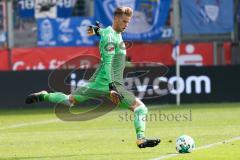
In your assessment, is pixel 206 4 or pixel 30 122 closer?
pixel 30 122

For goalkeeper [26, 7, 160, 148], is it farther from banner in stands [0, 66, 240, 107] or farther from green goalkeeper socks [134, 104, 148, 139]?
banner in stands [0, 66, 240, 107]

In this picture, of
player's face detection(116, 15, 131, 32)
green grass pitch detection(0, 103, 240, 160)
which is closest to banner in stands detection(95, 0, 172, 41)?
green grass pitch detection(0, 103, 240, 160)

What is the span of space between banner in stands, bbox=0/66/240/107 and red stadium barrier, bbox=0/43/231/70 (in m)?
2.86

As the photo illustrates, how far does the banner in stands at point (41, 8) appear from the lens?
3044 cm

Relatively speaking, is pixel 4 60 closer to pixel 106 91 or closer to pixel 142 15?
pixel 142 15

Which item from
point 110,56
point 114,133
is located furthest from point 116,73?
point 114,133

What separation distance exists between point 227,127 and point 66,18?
13.6m

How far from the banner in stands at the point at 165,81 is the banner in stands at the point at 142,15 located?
3958mm

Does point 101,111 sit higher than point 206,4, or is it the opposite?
point 206,4

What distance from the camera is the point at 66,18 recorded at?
30312mm

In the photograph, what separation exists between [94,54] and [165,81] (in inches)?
164

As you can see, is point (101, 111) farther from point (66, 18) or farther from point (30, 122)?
point (66, 18)

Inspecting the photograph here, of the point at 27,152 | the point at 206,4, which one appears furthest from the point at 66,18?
the point at 27,152

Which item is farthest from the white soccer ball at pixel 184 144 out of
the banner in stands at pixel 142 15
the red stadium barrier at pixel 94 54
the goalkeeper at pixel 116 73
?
the banner in stands at pixel 142 15
